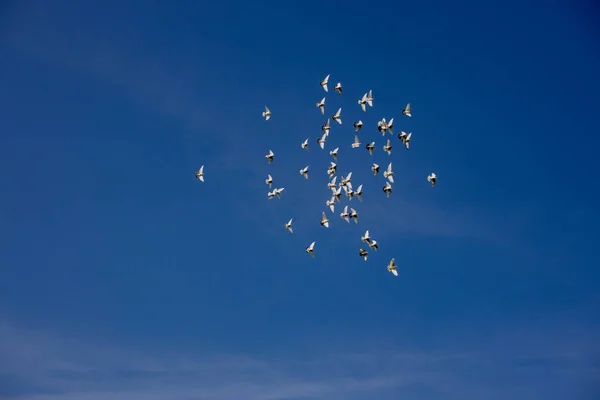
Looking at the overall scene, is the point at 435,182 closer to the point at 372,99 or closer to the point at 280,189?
the point at 372,99

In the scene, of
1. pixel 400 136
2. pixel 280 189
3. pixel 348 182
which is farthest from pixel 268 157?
pixel 400 136

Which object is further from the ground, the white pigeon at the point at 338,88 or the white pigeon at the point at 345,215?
the white pigeon at the point at 338,88

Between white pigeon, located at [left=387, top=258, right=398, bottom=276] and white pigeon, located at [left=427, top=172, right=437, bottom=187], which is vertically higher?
white pigeon, located at [left=427, top=172, right=437, bottom=187]

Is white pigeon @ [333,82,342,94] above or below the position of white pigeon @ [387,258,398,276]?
above

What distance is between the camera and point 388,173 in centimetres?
8975

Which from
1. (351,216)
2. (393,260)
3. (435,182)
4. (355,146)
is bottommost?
(393,260)

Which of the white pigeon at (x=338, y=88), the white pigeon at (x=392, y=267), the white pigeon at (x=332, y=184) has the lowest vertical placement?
the white pigeon at (x=392, y=267)

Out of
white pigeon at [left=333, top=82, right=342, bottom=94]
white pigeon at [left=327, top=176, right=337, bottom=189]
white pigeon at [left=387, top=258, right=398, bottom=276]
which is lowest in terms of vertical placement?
white pigeon at [left=387, top=258, right=398, bottom=276]

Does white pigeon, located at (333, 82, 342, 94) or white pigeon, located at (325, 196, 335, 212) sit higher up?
white pigeon, located at (333, 82, 342, 94)

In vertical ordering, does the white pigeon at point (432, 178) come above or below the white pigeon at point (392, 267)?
above

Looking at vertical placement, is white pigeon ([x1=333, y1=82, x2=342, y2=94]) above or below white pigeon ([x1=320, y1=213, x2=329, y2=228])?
above

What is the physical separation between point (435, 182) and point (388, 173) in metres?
6.90

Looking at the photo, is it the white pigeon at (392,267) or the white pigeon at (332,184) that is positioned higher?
the white pigeon at (332,184)

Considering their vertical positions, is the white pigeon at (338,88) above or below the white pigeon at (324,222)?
above
